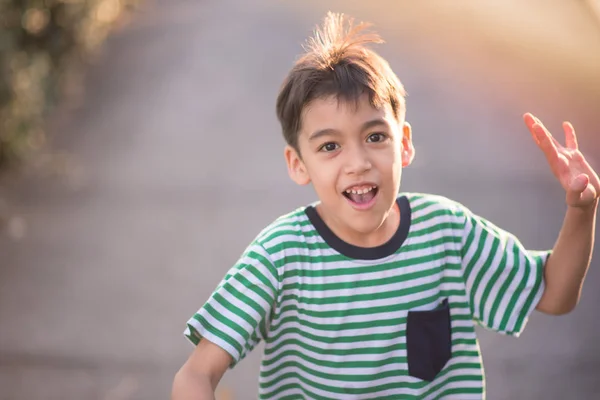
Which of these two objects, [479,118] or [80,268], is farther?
[479,118]

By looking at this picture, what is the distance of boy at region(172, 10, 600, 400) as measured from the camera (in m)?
2.42

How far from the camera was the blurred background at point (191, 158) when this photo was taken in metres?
3.99

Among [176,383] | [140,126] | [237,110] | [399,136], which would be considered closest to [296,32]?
[237,110]

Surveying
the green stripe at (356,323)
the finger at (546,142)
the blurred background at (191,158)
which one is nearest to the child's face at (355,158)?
the green stripe at (356,323)

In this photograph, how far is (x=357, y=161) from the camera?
2393 mm

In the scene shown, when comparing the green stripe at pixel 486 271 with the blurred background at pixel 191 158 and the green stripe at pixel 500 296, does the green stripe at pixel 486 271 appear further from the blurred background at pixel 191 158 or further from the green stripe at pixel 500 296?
the blurred background at pixel 191 158

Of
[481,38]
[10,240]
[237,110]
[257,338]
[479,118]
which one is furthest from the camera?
[481,38]

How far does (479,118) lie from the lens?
21.2 feet

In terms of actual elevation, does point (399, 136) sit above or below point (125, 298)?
below

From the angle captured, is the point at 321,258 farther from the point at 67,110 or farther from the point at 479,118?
the point at 67,110

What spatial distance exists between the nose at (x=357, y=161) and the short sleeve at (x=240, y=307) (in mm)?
331

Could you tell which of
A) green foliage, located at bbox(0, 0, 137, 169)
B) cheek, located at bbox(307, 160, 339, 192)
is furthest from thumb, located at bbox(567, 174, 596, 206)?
green foliage, located at bbox(0, 0, 137, 169)

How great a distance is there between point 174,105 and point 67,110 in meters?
0.87

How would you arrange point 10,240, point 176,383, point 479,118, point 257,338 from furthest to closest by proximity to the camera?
point 479,118
point 10,240
point 257,338
point 176,383
